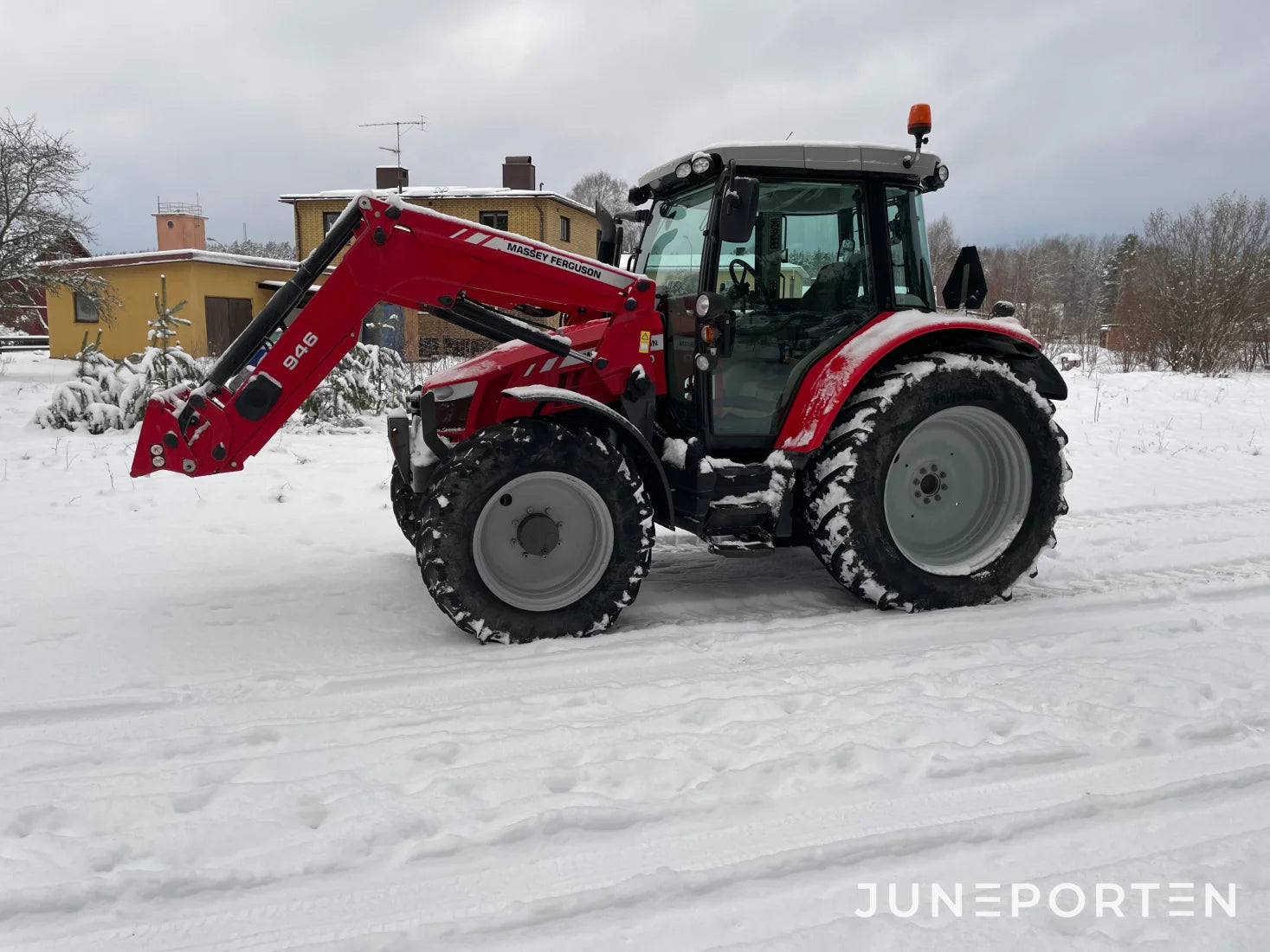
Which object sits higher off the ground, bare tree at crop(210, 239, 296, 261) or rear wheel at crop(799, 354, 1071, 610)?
bare tree at crop(210, 239, 296, 261)

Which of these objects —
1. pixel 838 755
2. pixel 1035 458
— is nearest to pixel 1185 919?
pixel 838 755

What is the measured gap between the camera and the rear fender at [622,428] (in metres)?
3.82

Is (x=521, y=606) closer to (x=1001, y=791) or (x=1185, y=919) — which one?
(x=1001, y=791)

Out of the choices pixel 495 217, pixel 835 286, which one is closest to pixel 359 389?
pixel 835 286

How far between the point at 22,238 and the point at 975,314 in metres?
17.9

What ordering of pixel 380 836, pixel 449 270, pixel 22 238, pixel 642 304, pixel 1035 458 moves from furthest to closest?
pixel 22 238 < pixel 1035 458 < pixel 642 304 < pixel 449 270 < pixel 380 836

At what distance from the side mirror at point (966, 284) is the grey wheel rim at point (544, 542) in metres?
2.44

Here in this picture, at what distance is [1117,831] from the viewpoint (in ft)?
7.92

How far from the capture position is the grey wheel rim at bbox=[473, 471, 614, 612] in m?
3.81

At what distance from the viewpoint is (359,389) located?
397 inches

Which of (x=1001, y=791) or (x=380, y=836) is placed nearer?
(x=380, y=836)

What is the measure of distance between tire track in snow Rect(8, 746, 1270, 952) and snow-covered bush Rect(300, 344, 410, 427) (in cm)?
778

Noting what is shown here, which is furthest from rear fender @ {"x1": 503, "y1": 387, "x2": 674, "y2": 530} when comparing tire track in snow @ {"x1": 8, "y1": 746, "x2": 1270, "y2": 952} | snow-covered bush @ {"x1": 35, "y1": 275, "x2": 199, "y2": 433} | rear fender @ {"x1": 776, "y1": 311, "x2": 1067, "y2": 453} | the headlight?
snow-covered bush @ {"x1": 35, "y1": 275, "x2": 199, "y2": 433}

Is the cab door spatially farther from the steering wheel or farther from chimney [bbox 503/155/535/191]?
chimney [bbox 503/155/535/191]
